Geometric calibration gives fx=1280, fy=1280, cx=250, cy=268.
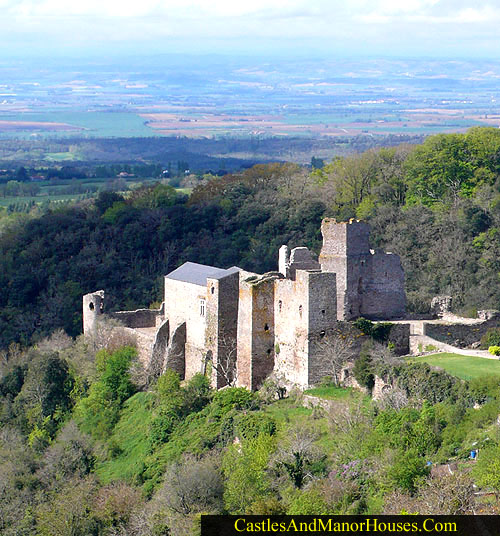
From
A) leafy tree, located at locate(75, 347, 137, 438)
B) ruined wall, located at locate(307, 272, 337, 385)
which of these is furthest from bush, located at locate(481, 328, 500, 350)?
leafy tree, located at locate(75, 347, 137, 438)

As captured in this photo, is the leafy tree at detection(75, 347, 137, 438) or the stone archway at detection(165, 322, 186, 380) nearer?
the stone archway at detection(165, 322, 186, 380)

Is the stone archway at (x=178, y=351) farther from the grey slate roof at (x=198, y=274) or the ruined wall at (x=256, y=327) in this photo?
the ruined wall at (x=256, y=327)

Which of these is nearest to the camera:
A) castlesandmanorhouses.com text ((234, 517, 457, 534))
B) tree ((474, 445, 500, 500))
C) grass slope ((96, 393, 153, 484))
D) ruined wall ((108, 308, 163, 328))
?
castlesandmanorhouses.com text ((234, 517, 457, 534))

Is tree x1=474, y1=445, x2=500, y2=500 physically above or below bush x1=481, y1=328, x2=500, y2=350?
below

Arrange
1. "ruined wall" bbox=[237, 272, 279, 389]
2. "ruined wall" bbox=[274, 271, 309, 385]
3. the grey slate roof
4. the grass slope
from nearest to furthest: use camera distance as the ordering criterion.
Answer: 1. "ruined wall" bbox=[274, 271, 309, 385]
2. "ruined wall" bbox=[237, 272, 279, 389]
3. the grass slope
4. the grey slate roof

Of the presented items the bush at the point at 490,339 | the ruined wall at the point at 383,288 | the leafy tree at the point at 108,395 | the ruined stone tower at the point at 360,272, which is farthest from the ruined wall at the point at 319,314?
the leafy tree at the point at 108,395

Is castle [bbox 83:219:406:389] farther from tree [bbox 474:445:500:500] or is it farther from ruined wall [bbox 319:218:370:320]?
tree [bbox 474:445:500:500]

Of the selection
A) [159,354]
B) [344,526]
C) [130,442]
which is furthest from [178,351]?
[344,526]
